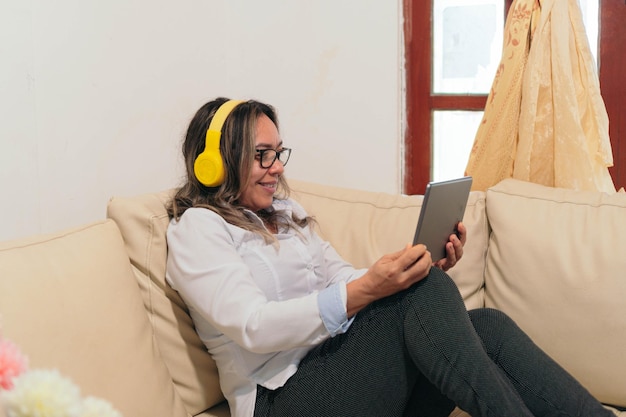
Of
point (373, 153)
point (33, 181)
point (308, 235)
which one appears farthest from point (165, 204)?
point (373, 153)

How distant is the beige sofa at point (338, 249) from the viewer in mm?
1403

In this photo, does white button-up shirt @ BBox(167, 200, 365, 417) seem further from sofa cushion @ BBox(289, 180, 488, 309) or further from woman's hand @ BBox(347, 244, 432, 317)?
sofa cushion @ BBox(289, 180, 488, 309)

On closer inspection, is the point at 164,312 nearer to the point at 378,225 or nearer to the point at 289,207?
the point at 289,207

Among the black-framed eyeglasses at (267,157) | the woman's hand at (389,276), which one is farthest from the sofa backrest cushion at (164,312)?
the woman's hand at (389,276)

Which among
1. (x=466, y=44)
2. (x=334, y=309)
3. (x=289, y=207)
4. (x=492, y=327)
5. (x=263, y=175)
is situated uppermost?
(x=466, y=44)

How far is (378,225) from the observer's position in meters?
1.99

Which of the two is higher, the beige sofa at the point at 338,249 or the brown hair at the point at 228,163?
the brown hair at the point at 228,163

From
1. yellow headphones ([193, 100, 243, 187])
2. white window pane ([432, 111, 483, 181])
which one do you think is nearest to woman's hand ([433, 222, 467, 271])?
yellow headphones ([193, 100, 243, 187])

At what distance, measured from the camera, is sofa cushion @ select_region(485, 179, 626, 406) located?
173 centimetres

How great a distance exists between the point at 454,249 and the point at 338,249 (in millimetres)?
329

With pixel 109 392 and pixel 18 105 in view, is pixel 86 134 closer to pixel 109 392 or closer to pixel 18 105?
pixel 18 105

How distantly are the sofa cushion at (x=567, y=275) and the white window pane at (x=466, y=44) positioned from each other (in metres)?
0.74

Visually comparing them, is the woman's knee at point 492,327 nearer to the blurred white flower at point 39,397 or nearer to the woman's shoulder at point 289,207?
the woman's shoulder at point 289,207

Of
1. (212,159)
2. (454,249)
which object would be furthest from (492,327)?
(212,159)
